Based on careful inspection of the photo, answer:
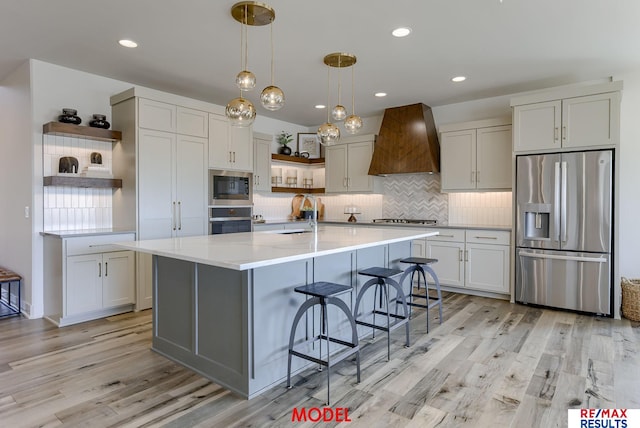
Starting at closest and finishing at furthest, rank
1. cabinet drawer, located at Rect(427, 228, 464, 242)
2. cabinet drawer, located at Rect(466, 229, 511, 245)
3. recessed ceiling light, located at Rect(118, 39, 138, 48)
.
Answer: recessed ceiling light, located at Rect(118, 39, 138, 48), cabinet drawer, located at Rect(466, 229, 511, 245), cabinet drawer, located at Rect(427, 228, 464, 242)

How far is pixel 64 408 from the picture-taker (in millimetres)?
2217

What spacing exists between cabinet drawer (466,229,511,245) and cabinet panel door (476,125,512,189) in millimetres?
629

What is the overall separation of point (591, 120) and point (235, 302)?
4.10m

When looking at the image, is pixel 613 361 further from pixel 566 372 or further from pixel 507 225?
pixel 507 225

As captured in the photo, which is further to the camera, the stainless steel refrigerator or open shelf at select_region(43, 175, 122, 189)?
the stainless steel refrigerator

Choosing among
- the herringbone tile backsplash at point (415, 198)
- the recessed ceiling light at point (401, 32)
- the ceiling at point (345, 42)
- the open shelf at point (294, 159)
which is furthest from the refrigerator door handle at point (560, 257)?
the open shelf at point (294, 159)

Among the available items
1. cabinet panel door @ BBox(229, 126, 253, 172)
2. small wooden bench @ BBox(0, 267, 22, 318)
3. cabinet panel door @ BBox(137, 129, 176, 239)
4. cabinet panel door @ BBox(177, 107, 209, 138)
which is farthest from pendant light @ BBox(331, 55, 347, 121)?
small wooden bench @ BBox(0, 267, 22, 318)

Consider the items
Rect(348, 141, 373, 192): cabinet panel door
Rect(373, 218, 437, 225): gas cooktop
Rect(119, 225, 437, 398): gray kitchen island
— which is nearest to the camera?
Rect(119, 225, 437, 398): gray kitchen island

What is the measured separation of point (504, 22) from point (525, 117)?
1692 mm

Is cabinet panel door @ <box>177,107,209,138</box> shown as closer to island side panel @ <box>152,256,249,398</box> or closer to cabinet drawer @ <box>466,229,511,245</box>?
island side panel @ <box>152,256,249,398</box>

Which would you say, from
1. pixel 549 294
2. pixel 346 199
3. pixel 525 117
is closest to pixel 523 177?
pixel 525 117

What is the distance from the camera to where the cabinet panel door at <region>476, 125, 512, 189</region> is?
4855 mm

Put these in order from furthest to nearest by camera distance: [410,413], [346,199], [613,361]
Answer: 1. [346,199]
2. [613,361]
3. [410,413]

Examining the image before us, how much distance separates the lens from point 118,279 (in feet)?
13.1
